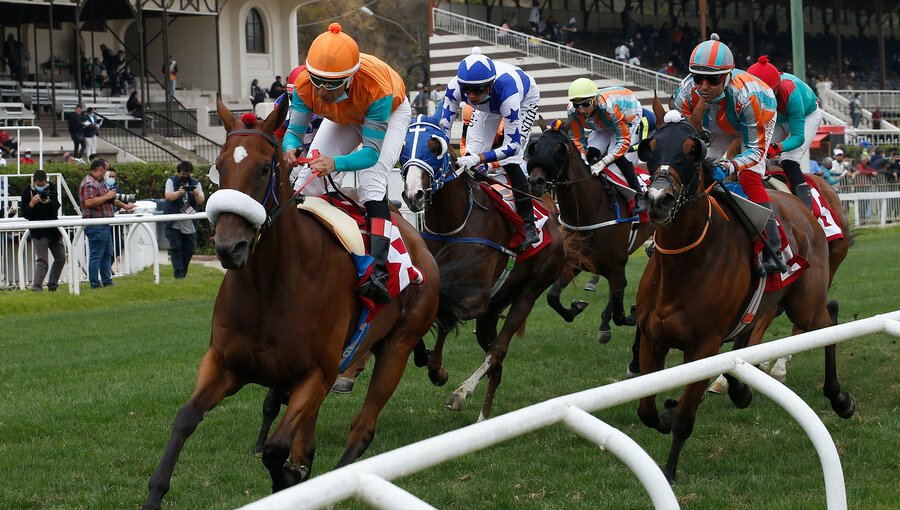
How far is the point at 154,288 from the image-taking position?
47.0ft

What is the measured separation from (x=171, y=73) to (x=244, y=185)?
27.3m

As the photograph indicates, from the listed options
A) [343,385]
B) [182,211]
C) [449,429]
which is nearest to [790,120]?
[449,429]

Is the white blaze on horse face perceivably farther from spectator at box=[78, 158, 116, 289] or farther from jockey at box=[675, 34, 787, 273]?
spectator at box=[78, 158, 116, 289]

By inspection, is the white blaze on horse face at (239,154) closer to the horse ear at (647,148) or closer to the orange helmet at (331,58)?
the orange helmet at (331,58)

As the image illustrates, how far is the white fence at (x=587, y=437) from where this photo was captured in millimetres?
2346

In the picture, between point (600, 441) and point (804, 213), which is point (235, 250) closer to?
point (600, 441)

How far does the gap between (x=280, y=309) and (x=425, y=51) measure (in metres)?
44.3

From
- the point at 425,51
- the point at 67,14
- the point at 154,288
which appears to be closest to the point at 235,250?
the point at 154,288

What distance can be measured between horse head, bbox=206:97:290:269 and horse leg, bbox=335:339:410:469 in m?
1.23

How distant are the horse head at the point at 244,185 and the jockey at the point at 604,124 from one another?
519 centimetres

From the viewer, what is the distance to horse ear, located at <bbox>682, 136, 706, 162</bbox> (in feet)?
19.0

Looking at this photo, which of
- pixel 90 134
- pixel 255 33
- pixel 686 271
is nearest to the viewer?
pixel 686 271

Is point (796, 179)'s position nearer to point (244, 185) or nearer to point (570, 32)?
point (244, 185)

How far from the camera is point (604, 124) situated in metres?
10.4
